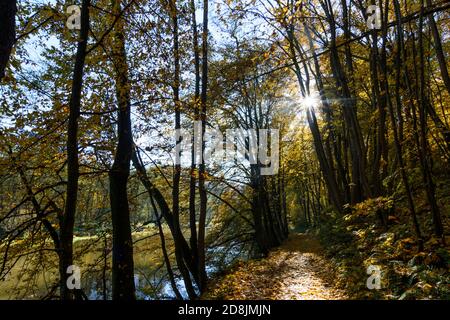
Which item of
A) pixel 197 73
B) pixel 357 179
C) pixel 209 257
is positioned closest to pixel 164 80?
pixel 197 73

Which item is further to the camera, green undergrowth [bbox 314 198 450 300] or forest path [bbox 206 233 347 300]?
forest path [bbox 206 233 347 300]

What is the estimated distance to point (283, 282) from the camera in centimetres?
760

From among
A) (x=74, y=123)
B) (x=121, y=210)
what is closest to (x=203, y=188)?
(x=121, y=210)

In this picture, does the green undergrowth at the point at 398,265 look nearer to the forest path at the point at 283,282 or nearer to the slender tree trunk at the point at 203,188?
the forest path at the point at 283,282

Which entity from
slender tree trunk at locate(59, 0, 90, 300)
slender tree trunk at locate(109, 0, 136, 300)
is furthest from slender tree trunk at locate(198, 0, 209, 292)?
slender tree trunk at locate(59, 0, 90, 300)

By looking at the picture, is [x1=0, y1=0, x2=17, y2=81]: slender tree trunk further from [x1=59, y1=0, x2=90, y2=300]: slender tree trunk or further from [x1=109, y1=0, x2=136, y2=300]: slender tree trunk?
[x1=109, y1=0, x2=136, y2=300]: slender tree trunk

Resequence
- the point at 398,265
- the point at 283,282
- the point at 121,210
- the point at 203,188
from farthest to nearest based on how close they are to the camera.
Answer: the point at 203,188 → the point at 283,282 → the point at 121,210 → the point at 398,265

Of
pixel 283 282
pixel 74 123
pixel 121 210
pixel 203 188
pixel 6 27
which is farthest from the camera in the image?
pixel 203 188

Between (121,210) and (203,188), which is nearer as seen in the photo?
(121,210)

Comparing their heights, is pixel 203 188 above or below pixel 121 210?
above

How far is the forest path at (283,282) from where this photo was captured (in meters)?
6.32

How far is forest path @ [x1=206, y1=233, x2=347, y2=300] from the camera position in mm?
6323

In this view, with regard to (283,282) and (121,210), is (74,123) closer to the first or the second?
(121,210)
